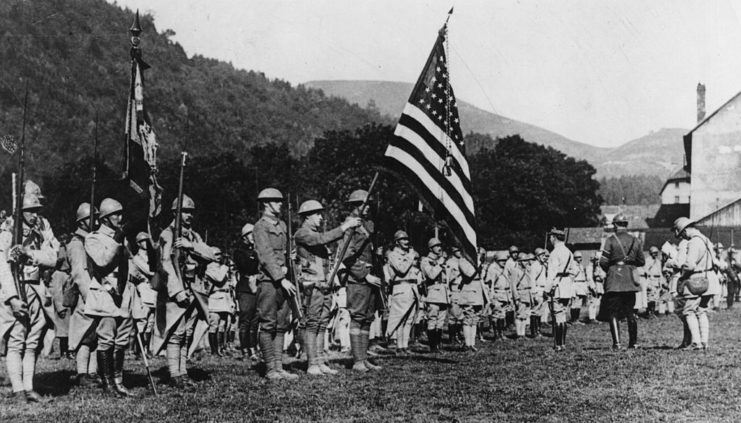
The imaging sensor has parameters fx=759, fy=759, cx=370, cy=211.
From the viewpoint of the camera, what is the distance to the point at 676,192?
355 ft

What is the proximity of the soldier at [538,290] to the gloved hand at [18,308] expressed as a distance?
1166 centimetres

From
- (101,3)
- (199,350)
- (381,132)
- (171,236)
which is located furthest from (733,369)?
(101,3)

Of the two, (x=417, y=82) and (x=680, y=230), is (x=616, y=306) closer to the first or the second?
(x=680, y=230)

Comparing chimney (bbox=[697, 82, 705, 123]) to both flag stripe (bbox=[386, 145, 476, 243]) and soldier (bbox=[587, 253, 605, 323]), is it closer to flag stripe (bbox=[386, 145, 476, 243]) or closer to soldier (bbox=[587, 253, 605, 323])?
soldier (bbox=[587, 253, 605, 323])

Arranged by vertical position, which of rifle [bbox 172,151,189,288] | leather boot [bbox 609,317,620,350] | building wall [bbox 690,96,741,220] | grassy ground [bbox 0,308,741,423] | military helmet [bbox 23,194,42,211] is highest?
building wall [bbox 690,96,741,220]

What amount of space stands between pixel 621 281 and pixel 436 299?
3370mm

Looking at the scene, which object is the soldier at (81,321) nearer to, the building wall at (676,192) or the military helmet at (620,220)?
the military helmet at (620,220)

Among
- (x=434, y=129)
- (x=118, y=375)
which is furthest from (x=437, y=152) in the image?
(x=118, y=375)

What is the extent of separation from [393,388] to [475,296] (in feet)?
18.6

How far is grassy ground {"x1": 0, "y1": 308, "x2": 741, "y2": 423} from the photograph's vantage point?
7547mm

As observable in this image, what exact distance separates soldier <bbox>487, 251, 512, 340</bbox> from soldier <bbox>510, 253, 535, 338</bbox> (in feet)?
0.87

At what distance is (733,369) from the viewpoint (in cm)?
1029

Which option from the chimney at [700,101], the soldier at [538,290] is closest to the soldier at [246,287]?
the soldier at [538,290]

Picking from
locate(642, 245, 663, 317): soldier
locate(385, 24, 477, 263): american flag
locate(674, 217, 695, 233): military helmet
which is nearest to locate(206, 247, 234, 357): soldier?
locate(385, 24, 477, 263): american flag
